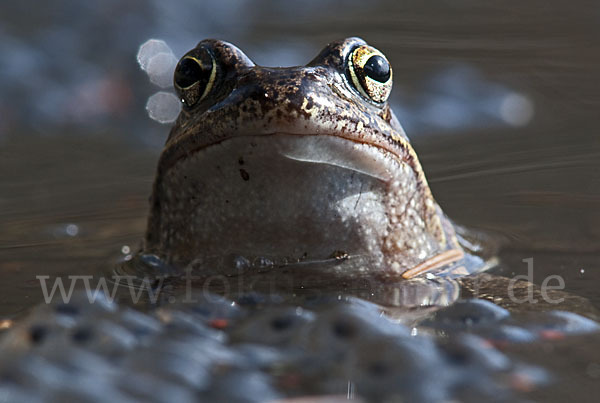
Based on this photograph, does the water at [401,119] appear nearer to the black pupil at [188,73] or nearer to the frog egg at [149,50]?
the frog egg at [149,50]

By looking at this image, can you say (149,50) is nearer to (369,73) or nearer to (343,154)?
(369,73)

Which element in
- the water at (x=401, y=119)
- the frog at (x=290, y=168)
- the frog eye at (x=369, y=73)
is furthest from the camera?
the water at (x=401, y=119)

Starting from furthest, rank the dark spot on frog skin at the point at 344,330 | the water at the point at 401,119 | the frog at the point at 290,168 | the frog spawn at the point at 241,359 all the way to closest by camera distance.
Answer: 1. the water at the point at 401,119
2. the frog at the point at 290,168
3. the dark spot on frog skin at the point at 344,330
4. the frog spawn at the point at 241,359

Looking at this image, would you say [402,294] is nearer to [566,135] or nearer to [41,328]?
[41,328]

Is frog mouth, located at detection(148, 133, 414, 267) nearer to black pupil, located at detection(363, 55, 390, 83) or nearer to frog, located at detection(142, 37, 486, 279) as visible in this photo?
frog, located at detection(142, 37, 486, 279)

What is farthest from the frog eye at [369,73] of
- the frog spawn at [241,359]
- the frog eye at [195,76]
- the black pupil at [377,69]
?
the frog spawn at [241,359]

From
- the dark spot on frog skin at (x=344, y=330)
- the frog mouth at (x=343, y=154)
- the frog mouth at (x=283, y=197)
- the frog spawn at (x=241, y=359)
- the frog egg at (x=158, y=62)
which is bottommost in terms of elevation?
the frog spawn at (x=241, y=359)

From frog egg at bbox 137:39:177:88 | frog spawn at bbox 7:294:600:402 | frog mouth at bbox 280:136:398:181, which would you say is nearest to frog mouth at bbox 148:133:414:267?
frog mouth at bbox 280:136:398:181
